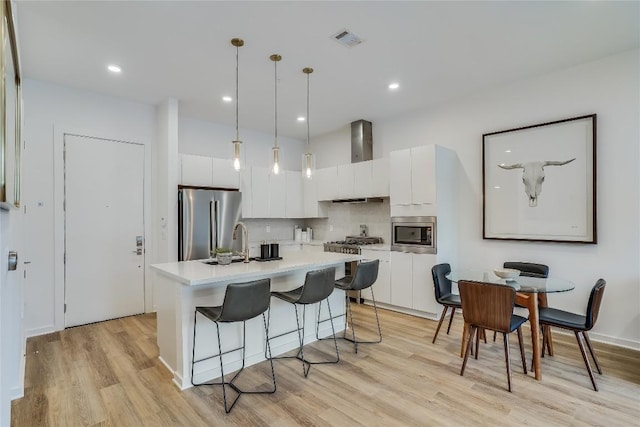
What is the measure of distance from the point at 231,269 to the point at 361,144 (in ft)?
11.1

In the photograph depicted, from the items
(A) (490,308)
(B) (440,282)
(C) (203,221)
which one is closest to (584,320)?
(A) (490,308)

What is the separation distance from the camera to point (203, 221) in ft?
15.3

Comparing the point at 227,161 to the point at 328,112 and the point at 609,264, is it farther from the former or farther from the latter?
the point at 609,264

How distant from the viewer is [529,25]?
9.43ft

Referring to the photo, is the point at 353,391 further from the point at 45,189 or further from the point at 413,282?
the point at 45,189

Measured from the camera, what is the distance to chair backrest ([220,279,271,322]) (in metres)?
2.36

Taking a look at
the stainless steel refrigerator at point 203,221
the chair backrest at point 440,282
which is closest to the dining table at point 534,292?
the chair backrest at point 440,282

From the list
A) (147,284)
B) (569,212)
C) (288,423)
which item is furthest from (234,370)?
(569,212)

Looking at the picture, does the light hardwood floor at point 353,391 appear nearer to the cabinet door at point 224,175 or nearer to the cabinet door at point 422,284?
the cabinet door at point 422,284

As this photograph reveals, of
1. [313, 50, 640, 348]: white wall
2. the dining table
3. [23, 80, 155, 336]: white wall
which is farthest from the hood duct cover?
[23, 80, 155, 336]: white wall

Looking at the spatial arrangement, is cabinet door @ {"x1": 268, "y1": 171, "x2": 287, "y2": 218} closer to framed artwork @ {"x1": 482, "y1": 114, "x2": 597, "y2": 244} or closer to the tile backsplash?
the tile backsplash

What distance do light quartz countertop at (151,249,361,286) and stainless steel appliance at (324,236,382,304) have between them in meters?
1.67

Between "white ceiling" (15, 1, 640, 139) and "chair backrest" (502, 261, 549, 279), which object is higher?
"white ceiling" (15, 1, 640, 139)

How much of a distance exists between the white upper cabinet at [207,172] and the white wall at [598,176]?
3.55 m
